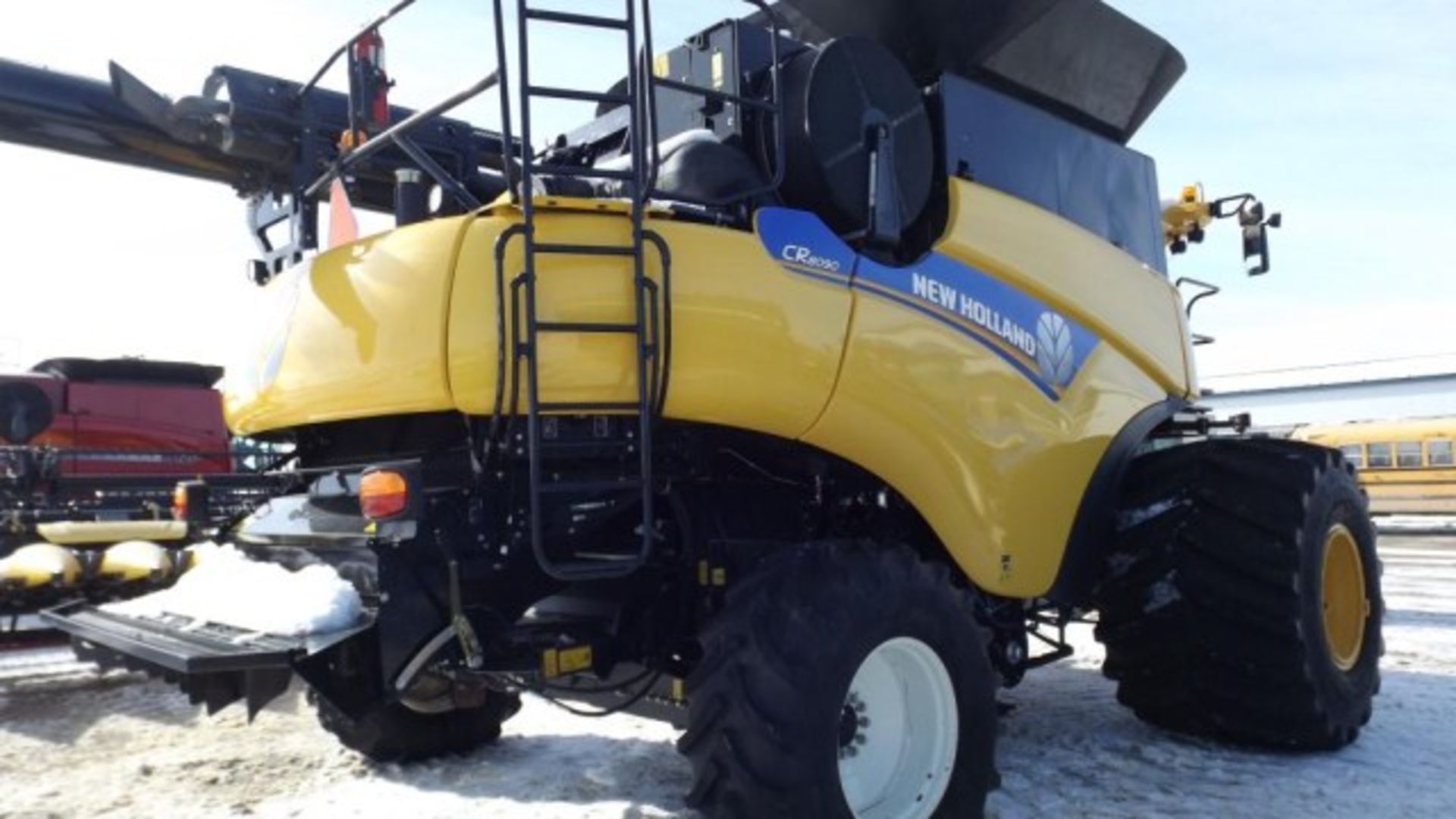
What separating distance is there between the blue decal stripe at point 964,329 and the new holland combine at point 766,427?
0.02m

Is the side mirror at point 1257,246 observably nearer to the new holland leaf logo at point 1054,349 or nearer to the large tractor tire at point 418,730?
the new holland leaf logo at point 1054,349

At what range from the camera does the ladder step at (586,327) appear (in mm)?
3227

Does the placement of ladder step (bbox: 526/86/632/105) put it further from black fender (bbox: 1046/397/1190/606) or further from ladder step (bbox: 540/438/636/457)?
black fender (bbox: 1046/397/1190/606)

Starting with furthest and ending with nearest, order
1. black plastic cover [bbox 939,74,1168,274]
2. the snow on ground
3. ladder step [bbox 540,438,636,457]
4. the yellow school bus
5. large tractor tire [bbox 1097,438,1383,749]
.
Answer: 1. the yellow school bus
2. large tractor tire [bbox 1097,438,1383,749]
3. black plastic cover [bbox 939,74,1168,274]
4. the snow on ground
5. ladder step [bbox 540,438,636,457]

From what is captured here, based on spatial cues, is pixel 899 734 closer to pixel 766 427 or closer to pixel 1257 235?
pixel 766 427

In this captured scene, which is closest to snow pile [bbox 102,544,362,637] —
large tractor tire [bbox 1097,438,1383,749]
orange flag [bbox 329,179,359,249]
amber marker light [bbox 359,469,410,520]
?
amber marker light [bbox 359,469,410,520]

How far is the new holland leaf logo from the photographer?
4539mm

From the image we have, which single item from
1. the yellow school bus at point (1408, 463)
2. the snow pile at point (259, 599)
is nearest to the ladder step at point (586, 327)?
the snow pile at point (259, 599)

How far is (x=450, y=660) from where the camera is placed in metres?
3.53

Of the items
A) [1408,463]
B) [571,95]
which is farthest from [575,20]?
[1408,463]

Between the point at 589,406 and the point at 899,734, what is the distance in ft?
5.12

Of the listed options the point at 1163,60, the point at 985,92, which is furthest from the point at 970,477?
the point at 1163,60

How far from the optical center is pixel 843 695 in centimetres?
337

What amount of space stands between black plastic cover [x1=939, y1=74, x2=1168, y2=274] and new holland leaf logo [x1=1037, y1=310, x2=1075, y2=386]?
2.01 feet
